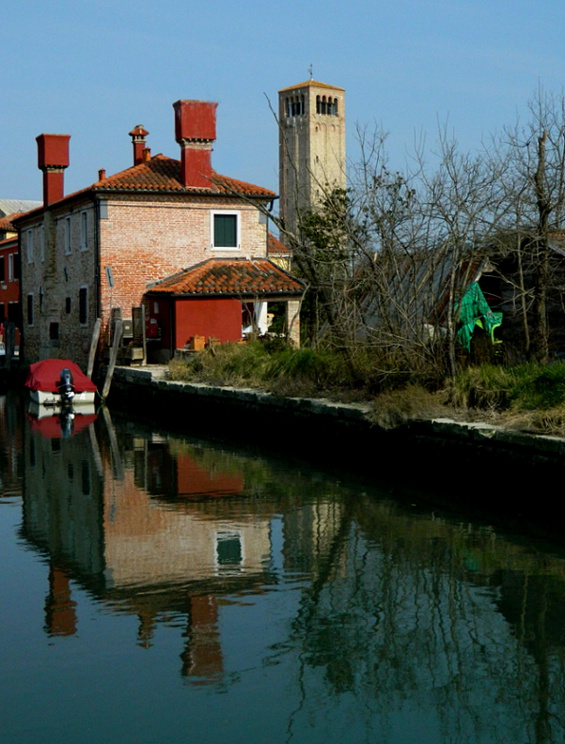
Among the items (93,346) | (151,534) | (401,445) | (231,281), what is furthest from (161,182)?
(151,534)

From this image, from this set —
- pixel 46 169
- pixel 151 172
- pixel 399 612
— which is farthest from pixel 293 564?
pixel 46 169

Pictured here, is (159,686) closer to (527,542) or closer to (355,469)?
(527,542)

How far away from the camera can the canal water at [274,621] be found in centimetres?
637

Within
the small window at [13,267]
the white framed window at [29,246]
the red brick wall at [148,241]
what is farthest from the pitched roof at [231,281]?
the small window at [13,267]

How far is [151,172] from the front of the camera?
3138 centimetres

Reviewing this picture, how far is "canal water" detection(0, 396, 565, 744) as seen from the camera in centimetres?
637

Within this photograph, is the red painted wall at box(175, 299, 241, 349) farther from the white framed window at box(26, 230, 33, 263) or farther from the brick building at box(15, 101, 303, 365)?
the white framed window at box(26, 230, 33, 263)

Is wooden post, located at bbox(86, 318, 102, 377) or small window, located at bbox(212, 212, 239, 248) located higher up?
small window, located at bbox(212, 212, 239, 248)

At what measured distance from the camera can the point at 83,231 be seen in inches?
1247

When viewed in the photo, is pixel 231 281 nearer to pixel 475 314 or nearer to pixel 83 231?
pixel 83 231

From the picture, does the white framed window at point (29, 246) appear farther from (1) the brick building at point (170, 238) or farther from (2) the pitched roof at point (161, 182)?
(2) the pitched roof at point (161, 182)

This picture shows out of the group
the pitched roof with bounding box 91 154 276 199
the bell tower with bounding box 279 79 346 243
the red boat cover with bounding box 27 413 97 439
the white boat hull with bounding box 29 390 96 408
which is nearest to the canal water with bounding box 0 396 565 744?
the red boat cover with bounding box 27 413 97 439

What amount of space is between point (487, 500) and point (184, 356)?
620 inches

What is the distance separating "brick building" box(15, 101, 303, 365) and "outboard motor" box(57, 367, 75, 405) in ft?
11.4
